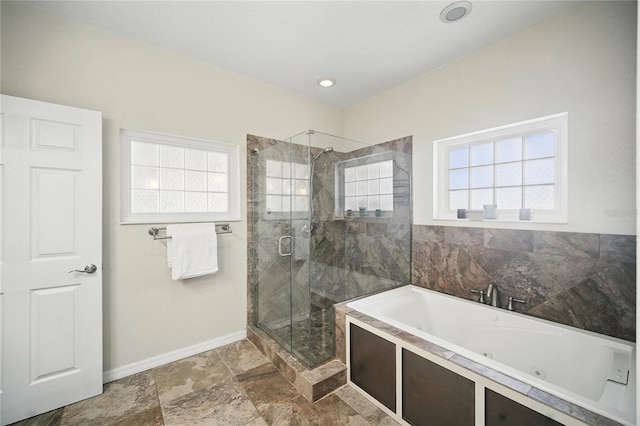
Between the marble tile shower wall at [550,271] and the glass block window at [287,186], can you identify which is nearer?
the marble tile shower wall at [550,271]

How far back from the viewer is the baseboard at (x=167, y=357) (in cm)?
207

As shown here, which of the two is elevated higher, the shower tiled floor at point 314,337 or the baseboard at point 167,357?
the shower tiled floor at point 314,337

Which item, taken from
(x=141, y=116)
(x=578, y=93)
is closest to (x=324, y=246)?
(x=141, y=116)

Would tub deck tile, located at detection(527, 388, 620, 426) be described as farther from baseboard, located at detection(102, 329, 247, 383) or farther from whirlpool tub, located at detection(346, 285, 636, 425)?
baseboard, located at detection(102, 329, 247, 383)

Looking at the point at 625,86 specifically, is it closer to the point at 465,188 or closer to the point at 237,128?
the point at 465,188

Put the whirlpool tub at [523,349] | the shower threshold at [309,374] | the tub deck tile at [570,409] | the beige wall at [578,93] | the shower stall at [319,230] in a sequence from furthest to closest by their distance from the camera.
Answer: the shower stall at [319,230], the shower threshold at [309,374], the beige wall at [578,93], the whirlpool tub at [523,349], the tub deck tile at [570,409]

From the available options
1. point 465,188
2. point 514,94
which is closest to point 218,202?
point 465,188

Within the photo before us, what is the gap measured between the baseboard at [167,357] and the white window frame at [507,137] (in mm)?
2322

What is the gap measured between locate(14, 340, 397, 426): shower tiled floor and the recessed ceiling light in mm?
2749

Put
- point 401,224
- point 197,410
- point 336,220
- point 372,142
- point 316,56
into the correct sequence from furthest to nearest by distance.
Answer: point 372,142
point 401,224
point 336,220
point 316,56
point 197,410

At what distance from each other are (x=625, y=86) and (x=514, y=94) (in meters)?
0.58

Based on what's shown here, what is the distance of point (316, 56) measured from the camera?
235 centimetres

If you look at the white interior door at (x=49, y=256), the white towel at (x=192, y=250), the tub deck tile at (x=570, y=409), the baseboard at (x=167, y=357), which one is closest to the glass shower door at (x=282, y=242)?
the baseboard at (x=167, y=357)

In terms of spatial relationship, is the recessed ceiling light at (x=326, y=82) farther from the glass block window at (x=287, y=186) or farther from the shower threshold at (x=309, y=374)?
the shower threshold at (x=309, y=374)
